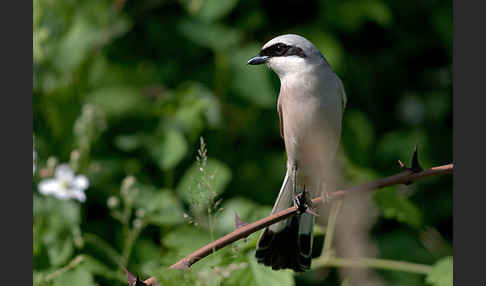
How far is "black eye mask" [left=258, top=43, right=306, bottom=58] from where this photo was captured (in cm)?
168

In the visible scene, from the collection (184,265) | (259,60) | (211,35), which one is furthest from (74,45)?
(184,265)

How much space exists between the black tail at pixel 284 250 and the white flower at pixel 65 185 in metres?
0.84

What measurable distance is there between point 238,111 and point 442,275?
1.51 metres

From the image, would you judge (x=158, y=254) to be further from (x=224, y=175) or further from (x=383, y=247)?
(x=383, y=247)

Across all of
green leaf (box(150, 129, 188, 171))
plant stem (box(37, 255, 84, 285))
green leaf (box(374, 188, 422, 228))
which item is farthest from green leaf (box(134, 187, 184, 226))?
green leaf (box(374, 188, 422, 228))

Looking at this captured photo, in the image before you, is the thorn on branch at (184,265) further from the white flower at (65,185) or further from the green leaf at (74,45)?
the green leaf at (74,45)

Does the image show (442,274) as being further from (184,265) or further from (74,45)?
(74,45)

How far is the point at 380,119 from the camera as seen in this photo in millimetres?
3711

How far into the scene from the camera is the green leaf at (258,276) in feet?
5.46

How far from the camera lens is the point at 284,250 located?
5.56 ft

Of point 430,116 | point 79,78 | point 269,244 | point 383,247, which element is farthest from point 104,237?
point 430,116

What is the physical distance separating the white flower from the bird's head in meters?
0.96

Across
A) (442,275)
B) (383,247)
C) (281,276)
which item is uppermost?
(281,276)

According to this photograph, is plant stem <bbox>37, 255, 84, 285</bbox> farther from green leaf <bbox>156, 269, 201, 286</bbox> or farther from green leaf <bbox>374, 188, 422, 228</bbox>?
green leaf <bbox>374, 188, 422, 228</bbox>
